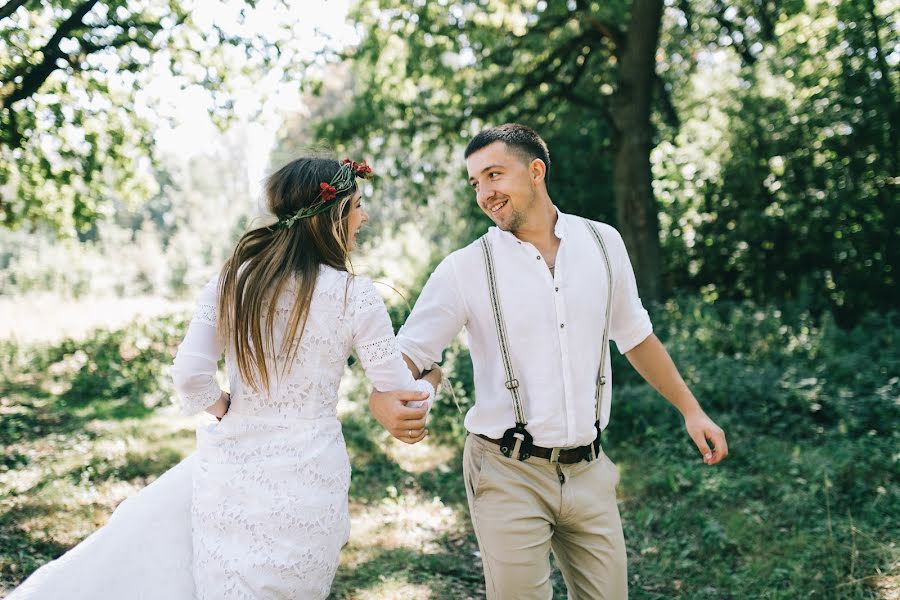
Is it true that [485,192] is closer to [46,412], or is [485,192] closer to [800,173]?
[46,412]

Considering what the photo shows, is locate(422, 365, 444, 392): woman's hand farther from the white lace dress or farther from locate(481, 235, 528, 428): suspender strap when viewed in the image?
the white lace dress

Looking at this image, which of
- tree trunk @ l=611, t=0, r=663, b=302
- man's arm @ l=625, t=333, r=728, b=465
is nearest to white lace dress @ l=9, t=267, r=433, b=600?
man's arm @ l=625, t=333, r=728, b=465

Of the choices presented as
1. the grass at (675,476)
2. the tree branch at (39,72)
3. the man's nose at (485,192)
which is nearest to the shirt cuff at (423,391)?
the man's nose at (485,192)

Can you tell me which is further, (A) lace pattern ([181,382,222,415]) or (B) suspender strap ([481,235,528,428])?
(B) suspender strap ([481,235,528,428])

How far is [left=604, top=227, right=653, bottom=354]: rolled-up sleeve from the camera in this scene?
3.22m

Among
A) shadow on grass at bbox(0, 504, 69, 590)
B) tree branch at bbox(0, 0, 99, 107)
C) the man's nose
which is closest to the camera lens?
the man's nose

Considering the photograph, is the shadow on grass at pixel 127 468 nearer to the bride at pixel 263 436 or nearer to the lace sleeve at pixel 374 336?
the bride at pixel 263 436

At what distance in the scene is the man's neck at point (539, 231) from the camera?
3.16m

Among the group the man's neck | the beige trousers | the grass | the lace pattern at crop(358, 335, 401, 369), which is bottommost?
the grass

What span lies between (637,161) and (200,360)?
29.6 ft

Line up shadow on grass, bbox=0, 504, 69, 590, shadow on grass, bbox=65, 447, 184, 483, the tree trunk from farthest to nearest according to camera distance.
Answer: the tree trunk < shadow on grass, bbox=65, 447, 184, 483 < shadow on grass, bbox=0, 504, 69, 590

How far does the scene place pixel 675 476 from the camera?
20.6ft

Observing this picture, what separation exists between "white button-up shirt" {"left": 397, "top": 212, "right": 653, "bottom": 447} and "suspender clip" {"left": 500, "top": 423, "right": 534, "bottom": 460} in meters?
0.03

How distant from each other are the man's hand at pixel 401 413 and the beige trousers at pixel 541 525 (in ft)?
1.64
